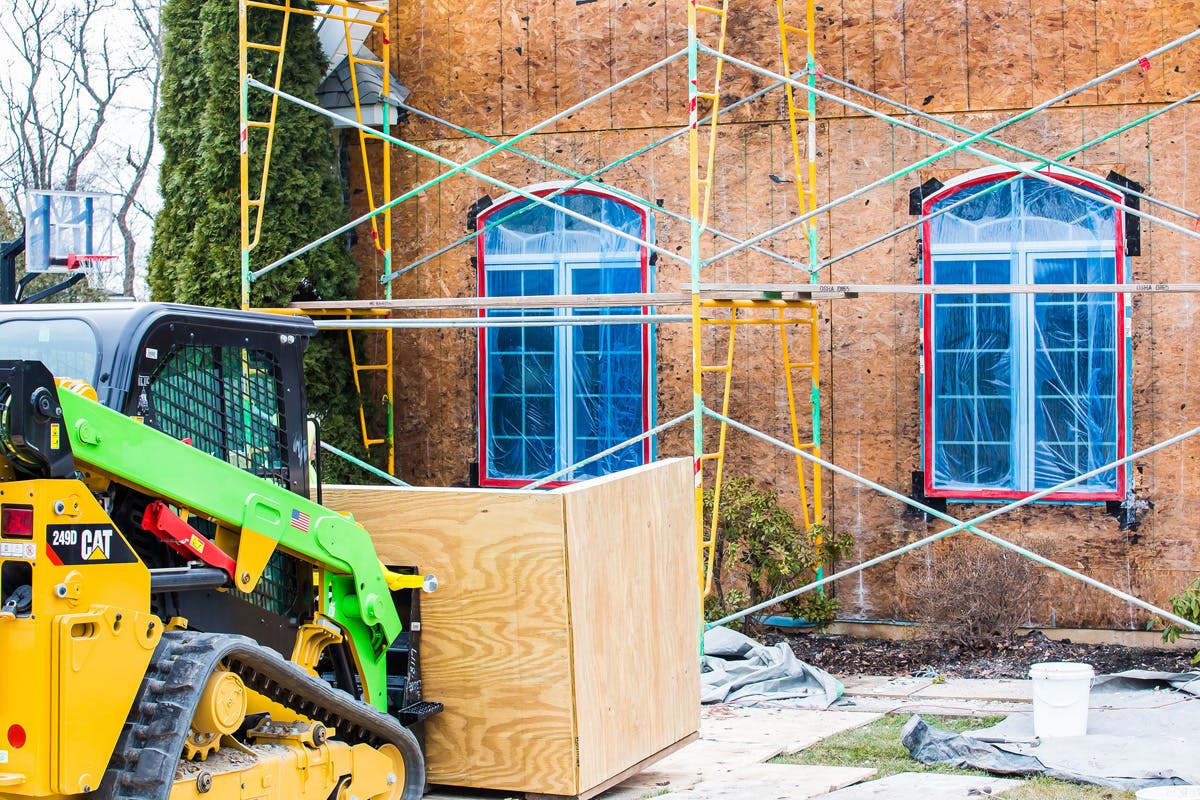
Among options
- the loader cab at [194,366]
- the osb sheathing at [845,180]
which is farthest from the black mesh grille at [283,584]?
the osb sheathing at [845,180]

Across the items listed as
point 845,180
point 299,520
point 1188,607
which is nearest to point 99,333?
point 299,520

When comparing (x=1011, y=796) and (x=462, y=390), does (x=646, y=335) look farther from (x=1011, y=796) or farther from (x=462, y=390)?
(x=1011, y=796)

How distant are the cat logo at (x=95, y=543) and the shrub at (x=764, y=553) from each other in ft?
20.0

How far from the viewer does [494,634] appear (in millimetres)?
6551

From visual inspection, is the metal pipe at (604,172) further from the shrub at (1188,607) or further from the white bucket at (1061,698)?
the white bucket at (1061,698)

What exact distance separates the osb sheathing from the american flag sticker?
6138 millimetres

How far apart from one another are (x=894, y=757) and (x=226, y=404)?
3.97 m

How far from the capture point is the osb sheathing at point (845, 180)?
10797mm

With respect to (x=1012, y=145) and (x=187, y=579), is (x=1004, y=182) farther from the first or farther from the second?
(x=187, y=579)

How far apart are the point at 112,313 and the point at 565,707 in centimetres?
254

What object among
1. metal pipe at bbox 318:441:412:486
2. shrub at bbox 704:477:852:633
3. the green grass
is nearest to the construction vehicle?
the green grass

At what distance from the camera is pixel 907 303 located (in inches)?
441

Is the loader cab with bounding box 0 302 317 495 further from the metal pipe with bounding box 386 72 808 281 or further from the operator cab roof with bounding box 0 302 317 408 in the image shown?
the metal pipe with bounding box 386 72 808 281

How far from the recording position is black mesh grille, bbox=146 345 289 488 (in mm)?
5449
